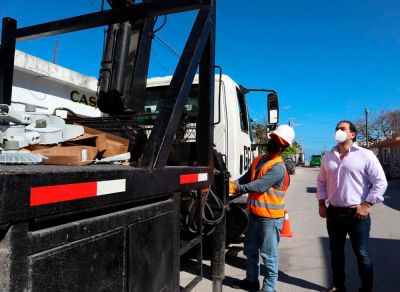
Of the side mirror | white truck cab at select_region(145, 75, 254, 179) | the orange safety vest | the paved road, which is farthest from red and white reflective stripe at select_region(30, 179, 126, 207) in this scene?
the side mirror

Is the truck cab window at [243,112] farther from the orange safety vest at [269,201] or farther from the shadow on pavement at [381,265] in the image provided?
the shadow on pavement at [381,265]

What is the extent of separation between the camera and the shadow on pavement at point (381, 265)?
4512 millimetres

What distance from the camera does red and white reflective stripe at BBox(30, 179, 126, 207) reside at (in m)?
1.34

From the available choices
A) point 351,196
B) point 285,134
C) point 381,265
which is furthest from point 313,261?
point 285,134

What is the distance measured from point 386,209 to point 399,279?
7.67 m

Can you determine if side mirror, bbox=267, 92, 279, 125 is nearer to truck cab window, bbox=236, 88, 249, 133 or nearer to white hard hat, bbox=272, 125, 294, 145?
truck cab window, bbox=236, 88, 249, 133

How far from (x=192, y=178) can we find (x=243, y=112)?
3.44m

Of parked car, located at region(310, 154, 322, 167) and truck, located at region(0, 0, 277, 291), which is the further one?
parked car, located at region(310, 154, 322, 167)

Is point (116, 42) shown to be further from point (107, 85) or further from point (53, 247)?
point (53, 247)

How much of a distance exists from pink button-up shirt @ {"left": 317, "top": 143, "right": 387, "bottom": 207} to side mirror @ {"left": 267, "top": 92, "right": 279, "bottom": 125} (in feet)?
5.86

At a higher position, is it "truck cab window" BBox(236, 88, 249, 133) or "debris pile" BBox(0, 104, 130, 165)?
"truck cab window" BBox(236, 88, 249, 133)

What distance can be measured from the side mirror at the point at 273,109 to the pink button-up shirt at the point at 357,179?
1787 mm

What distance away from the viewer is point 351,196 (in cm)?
390

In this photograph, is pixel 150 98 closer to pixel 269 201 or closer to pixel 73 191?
pixel 269 201
